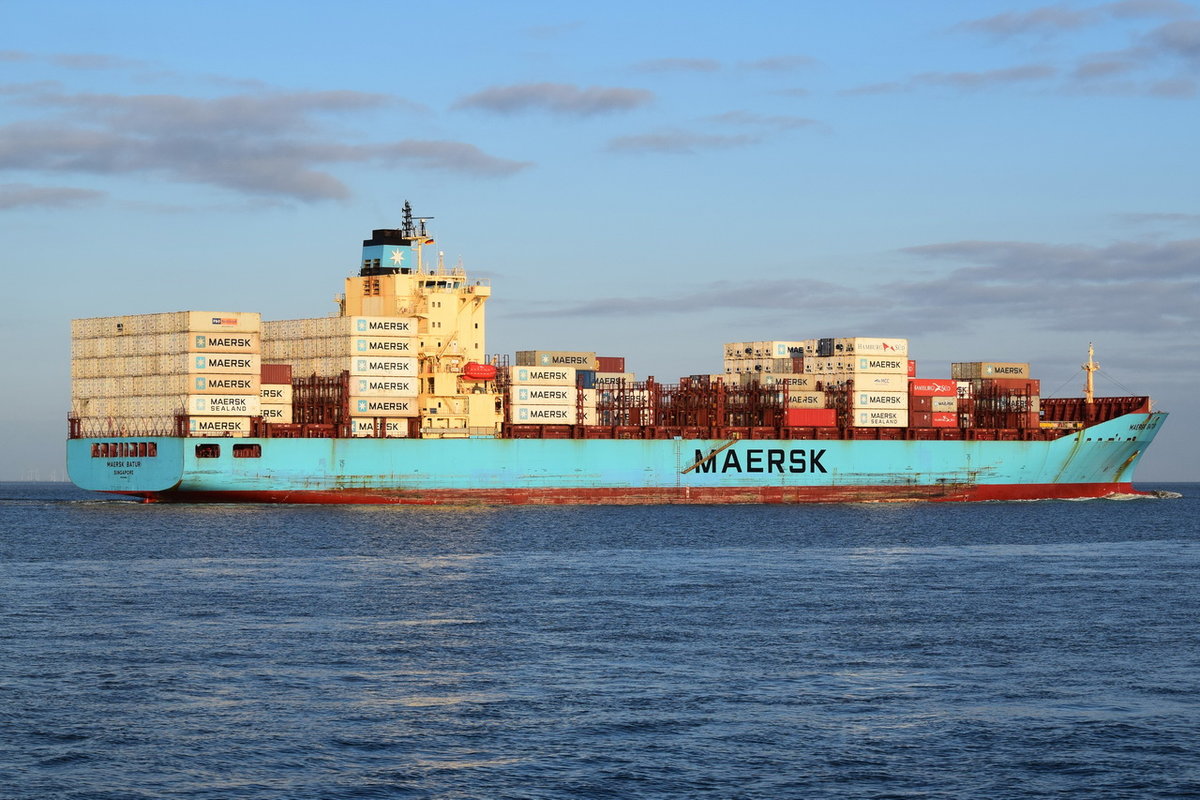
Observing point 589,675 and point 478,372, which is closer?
point 589,675

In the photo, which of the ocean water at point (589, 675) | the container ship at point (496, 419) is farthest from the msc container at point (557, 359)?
the ocean water at point (589, 675)

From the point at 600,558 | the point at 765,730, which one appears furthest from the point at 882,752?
the point at 600,558

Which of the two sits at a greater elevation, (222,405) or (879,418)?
(222,405)

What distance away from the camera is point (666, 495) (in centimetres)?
9625

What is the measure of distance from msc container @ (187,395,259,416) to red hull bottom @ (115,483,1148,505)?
4806mm

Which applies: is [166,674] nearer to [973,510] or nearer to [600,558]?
[600,558]

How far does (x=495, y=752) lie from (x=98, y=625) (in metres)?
16.4

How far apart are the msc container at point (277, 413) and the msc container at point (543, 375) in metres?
14.0

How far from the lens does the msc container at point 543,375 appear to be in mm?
91125

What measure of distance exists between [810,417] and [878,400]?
5427mm

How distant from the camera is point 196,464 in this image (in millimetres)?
82000

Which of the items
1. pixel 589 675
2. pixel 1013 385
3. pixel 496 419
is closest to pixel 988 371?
pixel 1013 385

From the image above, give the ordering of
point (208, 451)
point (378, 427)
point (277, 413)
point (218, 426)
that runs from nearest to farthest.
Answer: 1. point (218, 426)
2. point (208, 451)
3. point (277, 413)
4. point (378, 427)

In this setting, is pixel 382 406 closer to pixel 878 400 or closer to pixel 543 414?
pixel 543 414
